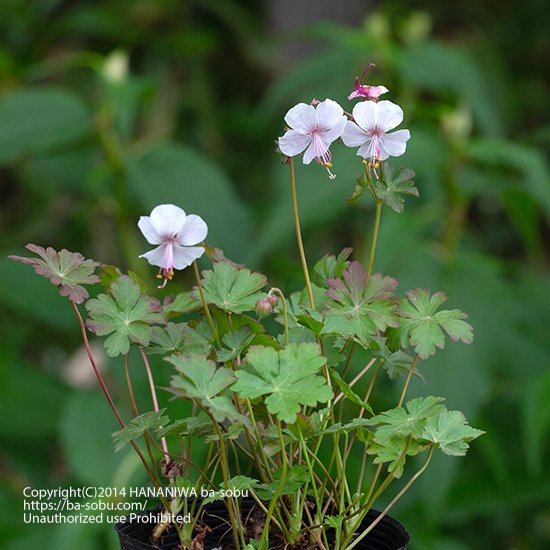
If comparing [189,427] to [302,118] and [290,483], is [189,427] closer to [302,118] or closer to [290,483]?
[290,483]

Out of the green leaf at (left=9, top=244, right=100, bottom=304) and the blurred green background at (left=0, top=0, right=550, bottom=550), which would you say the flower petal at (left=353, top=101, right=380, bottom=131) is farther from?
the blurred green background at (left=0, top=0, right=550, bottom=550)

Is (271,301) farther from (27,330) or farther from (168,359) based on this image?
(27,330)

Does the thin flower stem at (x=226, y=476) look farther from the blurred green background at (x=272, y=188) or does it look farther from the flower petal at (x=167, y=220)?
the blurred green background at (x=272, y=188)

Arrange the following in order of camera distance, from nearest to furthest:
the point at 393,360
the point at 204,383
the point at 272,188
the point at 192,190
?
the point at 204,383
the point at 393,360
the point at 192,190
the point at 272,188

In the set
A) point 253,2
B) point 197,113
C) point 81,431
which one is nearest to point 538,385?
point 81,431

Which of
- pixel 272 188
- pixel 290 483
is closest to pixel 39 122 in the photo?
pixel 272 188

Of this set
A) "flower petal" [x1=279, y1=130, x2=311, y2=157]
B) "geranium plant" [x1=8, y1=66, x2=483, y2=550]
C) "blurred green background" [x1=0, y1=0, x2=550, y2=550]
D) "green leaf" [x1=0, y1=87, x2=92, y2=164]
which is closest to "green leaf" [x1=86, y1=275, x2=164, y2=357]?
"geranium plant" [x1=8, y1=66, x2=483, y2=550]
